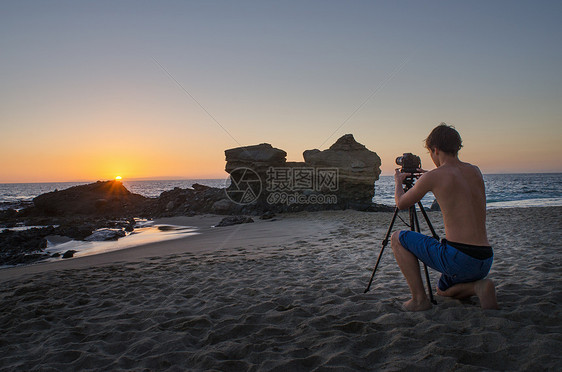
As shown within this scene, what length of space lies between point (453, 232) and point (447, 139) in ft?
2.84

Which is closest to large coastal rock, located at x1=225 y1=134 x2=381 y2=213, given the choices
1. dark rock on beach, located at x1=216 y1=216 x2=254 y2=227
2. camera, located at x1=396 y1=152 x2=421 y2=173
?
dark rock on beach, located at x1=216 y1=216 x2=254 y2=227

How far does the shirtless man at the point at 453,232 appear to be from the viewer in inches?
111

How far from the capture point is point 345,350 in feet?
8.15

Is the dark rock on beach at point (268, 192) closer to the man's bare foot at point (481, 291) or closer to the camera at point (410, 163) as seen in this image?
the camera at point (410, 163)

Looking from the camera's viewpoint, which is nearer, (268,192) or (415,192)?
(415,192)

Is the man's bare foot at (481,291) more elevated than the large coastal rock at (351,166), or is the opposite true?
the large coastal rock at (351,166)

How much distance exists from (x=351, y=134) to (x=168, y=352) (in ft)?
64.0

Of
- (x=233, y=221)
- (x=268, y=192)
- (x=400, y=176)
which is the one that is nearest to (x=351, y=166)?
(x=268, y=192)

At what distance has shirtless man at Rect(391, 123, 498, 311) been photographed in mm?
2826

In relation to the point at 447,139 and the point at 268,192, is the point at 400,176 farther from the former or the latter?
the point at 268,192

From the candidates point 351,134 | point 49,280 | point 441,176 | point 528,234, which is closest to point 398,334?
point 441,176

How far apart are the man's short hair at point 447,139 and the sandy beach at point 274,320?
5.08 ft

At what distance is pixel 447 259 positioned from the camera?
2896 millimetres

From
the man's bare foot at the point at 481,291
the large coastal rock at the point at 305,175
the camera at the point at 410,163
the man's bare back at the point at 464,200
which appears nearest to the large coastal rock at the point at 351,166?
the large coastal rock at the point at 305,175
